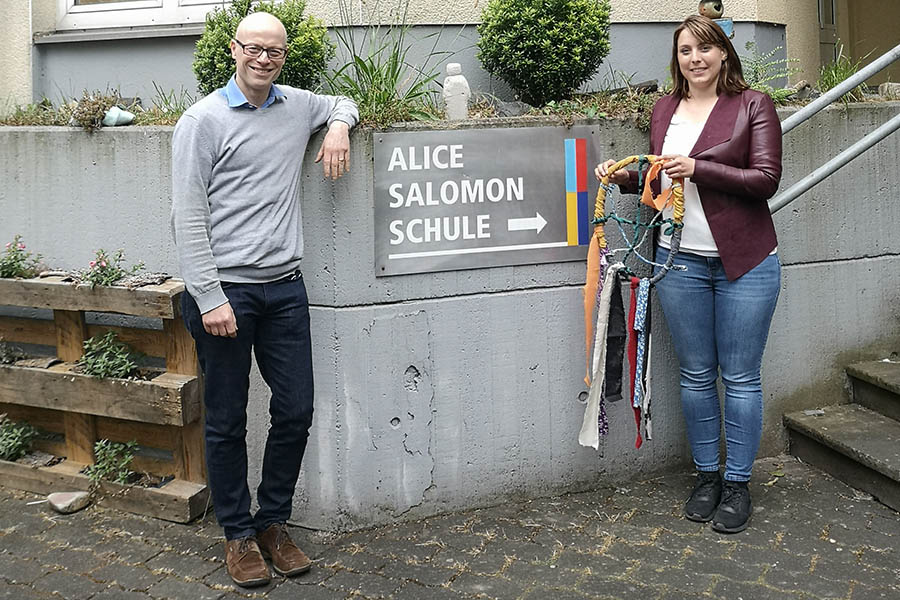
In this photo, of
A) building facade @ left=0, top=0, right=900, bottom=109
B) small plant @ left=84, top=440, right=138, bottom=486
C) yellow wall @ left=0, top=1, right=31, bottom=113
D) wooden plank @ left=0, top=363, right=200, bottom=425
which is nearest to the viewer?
wooden plank @ left=0, top=363, right=200, bottom=425

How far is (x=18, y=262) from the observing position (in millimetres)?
5066

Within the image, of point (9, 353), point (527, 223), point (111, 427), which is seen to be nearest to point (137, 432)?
point (111, 427)

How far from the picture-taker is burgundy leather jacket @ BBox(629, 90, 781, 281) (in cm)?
409

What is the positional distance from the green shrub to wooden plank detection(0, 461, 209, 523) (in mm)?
2280

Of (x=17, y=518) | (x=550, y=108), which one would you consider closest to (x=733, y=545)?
(x=550, y=108)

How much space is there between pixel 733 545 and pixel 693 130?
179cm

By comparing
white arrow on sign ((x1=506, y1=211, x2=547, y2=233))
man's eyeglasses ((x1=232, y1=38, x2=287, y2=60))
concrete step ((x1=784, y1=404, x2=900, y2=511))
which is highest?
man's eyeglasses ((x1=232, y1=38, x2=287, y2=60))

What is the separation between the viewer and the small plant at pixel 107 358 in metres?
4.75

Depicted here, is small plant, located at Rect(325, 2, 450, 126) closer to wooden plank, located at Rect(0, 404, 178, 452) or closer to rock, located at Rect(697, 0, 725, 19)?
wooden plank, located at Rect(0, 404, 178, 452)

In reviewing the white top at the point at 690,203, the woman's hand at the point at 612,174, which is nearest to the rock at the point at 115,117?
the woman's hand at the point at 612,174

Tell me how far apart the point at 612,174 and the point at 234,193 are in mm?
1710

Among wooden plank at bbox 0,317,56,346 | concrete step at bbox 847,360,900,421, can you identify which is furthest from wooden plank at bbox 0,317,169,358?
concrete step at bbox 847,360,900,421

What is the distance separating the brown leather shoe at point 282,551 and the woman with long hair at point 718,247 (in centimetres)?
177

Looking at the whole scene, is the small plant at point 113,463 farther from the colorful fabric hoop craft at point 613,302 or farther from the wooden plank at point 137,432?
the colorful fabric hoop craft at point 613,302
